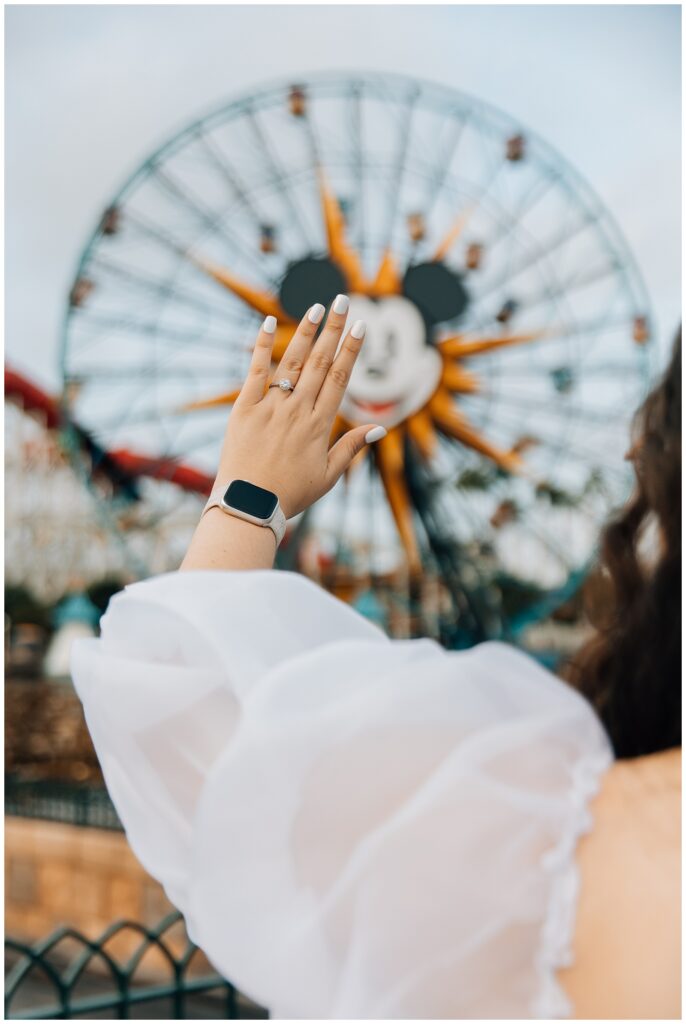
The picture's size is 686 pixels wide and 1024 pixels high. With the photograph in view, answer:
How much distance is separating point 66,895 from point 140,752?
7.97 meters

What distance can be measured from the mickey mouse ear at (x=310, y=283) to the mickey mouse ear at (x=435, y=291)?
2.88 feet

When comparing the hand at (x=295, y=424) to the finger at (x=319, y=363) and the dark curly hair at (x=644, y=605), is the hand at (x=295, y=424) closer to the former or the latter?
the finger at (x=319, y=363)

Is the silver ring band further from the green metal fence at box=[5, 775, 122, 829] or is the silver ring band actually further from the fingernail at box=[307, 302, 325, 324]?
the green metal fence at box=[5, 775, 122, 829]

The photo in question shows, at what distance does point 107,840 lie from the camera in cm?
797

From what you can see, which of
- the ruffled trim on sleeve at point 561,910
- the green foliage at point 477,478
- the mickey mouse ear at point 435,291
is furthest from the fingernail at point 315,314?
the green foliage at point 477,478

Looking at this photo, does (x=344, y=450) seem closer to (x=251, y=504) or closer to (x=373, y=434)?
(x=373, y=434)

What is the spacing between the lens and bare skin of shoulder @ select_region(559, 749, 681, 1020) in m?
0.71

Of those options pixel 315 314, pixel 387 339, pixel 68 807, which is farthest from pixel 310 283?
pixel 315 314

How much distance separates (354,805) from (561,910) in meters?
0.19

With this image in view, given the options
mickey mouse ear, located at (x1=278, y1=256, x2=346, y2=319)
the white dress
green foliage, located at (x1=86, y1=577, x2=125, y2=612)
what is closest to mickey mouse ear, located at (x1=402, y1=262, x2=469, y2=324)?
mickey mouse ear, located at (x1=278, y1=256, x2=346, y2=319)

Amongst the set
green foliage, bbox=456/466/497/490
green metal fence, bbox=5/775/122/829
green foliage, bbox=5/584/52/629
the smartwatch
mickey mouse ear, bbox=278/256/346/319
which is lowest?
green foliage, bbox=5/584/52/629

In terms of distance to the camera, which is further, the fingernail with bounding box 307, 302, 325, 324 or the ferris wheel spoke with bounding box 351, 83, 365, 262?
the ferris wheel spoke with bounding box 351, 83, 365, 262

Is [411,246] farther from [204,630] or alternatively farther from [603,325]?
[204,630]

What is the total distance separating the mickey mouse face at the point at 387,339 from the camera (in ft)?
34.2
